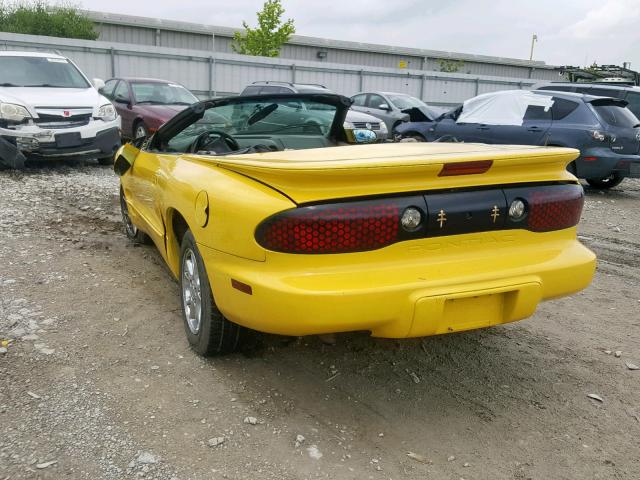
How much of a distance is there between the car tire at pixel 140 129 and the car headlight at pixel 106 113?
144 cm

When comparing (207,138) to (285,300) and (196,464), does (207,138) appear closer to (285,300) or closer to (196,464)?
(285,300)

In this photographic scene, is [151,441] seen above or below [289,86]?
below

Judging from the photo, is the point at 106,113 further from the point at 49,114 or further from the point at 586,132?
the point at 586,132

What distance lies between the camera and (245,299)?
2535mm

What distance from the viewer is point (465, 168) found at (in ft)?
8.55

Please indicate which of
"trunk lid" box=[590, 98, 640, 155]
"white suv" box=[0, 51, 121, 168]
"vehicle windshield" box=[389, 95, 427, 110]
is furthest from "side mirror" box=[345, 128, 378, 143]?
"vehicle windshield" box=[389, 95, 427, 110]

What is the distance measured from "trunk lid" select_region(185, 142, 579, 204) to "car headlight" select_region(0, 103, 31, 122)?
6.73m

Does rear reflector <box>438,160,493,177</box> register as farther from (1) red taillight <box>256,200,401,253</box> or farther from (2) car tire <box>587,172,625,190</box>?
(2) car tire <box>587,172,625,190</box>

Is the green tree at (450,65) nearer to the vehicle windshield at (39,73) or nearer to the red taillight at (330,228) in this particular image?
the vehicle windshield at (39,73)

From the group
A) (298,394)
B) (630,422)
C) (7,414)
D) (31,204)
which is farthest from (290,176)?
(31,204)

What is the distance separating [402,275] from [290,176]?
0.63m

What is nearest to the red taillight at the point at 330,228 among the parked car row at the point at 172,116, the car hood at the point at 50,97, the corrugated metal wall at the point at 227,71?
the parked car row at the point at 172,116

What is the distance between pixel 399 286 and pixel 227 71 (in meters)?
21.5

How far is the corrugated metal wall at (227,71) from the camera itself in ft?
64.0
